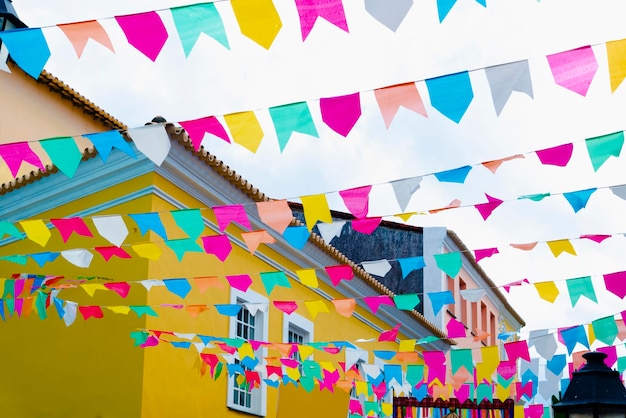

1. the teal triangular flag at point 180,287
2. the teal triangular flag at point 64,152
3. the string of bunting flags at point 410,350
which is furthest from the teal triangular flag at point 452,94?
the teal triangular flag at point 180,287

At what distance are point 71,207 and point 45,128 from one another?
4319mm

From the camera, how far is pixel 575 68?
4664 mm

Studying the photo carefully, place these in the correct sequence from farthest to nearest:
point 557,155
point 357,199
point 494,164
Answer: point 357,199 < point 494,164 < point 557,155

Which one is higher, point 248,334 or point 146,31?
point 146,31

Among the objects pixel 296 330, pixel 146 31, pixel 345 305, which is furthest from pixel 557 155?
pixel 296 330

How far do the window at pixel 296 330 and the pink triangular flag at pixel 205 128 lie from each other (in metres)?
7.54

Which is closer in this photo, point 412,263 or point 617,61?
point 617,61

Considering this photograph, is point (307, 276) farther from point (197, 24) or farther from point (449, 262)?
point (197, 24)

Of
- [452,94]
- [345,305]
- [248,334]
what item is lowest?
[345,305]

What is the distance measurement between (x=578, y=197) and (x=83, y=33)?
359cm

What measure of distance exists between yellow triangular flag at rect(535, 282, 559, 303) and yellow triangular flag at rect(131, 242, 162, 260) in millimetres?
3402

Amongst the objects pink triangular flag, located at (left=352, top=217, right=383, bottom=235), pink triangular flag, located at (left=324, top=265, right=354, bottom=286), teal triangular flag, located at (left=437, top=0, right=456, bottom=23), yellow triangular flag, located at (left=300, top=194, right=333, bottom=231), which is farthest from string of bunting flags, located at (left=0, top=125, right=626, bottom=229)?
teal triangular flag, located at (left=437, top=0, right=456, bottom=23)

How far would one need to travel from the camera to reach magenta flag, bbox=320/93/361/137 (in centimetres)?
504

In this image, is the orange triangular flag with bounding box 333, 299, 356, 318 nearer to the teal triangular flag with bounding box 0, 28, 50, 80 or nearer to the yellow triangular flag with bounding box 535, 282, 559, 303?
the yellow triangular flag with bounding box 535, 282, 559, 303
